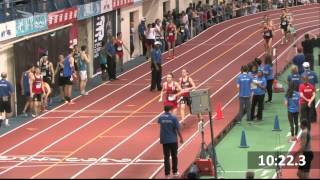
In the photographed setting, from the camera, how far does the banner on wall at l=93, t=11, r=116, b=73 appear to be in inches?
1497

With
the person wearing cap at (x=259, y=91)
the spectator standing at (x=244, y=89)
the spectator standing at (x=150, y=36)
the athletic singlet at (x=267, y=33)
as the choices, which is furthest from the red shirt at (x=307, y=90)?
the spectator standing at (x=150, y=36)

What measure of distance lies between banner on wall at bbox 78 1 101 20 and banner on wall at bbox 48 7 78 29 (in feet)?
1.91

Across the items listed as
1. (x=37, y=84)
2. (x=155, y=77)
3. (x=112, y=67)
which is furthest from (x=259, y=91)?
(x=112, y=67)

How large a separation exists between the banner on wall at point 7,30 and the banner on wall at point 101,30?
8.96 meters

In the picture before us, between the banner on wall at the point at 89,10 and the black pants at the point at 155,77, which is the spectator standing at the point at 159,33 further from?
the black pants at the point at 155,77

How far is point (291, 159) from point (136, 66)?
19.5m

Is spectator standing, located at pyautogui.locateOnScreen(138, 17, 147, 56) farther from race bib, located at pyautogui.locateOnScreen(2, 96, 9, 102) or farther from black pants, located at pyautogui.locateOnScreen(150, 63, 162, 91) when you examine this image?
race bib, located at pyautogui.locateOnScreen(2, 96, 9, 102)

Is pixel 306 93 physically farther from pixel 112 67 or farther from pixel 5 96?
pixel 112 67

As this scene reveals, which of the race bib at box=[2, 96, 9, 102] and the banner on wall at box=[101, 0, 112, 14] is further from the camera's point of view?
the banner on wall at box=[101, 0, 112, 14]

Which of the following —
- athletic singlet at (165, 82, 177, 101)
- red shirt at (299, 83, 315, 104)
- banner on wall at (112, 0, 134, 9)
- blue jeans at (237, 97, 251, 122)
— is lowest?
blue jeans at (237, 97, 251, 122)

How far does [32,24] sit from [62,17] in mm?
2970

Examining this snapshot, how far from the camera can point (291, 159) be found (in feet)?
69.9

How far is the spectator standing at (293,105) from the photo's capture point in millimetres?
23594

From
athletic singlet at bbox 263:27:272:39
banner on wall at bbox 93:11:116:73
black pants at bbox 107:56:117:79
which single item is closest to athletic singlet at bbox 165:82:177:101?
black pants at bbox 107:56:117:79
